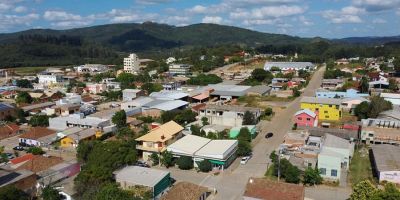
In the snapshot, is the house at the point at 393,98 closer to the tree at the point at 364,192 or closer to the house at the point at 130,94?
the tree at the point at 364,192

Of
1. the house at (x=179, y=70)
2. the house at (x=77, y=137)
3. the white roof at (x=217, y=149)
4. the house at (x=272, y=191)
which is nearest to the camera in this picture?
the house at (x=272, y=191)

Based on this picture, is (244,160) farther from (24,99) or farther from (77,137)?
(24,99)

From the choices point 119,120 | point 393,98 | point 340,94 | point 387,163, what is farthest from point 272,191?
point 340,94

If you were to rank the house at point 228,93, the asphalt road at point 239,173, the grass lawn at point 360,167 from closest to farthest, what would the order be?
1. the asphalt road at point 239,173
2. the grass lawn at point 360,167
3. the house at point 228,93

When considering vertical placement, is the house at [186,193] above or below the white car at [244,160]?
above

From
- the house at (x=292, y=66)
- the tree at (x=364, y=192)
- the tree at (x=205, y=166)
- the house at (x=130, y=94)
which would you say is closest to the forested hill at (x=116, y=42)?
the house at (x=292, y=66)

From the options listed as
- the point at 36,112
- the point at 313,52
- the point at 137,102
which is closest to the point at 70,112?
the point at 36,112

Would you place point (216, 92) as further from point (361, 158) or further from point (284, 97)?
point (361, 158)

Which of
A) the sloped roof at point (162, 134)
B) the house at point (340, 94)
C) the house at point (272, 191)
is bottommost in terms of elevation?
the house at point (272, 191)
